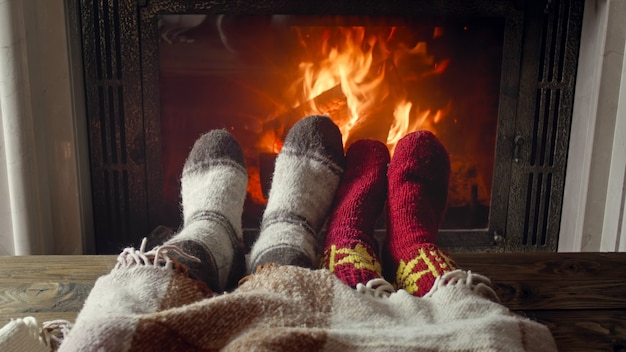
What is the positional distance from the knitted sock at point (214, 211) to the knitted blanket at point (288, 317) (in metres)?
0.08

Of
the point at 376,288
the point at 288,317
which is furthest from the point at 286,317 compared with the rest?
the point at 376,288

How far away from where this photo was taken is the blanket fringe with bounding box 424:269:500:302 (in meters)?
0.60

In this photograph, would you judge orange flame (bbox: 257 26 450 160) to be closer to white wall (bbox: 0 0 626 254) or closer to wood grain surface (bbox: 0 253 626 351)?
white wall (bbox: 0 0 626 254)

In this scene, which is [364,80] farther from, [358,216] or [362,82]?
[358,216]

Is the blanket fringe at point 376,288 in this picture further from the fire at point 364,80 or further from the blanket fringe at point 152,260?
the fire at point 364,80

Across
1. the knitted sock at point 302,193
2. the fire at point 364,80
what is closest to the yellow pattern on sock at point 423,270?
the knitted sock at point 302,193

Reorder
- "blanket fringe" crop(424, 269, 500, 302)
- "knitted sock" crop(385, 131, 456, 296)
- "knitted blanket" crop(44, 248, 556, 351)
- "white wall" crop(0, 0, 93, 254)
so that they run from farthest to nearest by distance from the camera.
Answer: "white wall" crop(0, 0, 93, 254) → "knitted sock" crop(385, 131, 456, 296) → "blanket fringe" crop(424, 269, 500, 302) → "knitted blanket" crop(44, 248, 556, 351)

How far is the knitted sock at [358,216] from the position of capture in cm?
70

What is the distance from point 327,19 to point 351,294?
0.85 meters

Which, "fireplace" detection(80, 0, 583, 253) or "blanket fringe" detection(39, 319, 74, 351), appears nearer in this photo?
"blanket fringe" detection(39, 319, 74, 351)

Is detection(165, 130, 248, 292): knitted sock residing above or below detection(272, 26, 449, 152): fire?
below

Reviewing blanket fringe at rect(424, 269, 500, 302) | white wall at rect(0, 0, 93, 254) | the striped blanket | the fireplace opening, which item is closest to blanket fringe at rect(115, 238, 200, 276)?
the striped blanket

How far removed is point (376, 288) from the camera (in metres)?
0.63

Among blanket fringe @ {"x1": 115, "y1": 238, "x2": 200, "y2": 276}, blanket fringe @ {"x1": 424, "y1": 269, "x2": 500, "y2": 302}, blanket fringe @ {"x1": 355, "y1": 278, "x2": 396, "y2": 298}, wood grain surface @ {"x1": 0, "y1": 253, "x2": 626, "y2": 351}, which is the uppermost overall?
blanket fringe @ {"x1": 115, "y1": 238, "x2": 200, "y2": 276}
